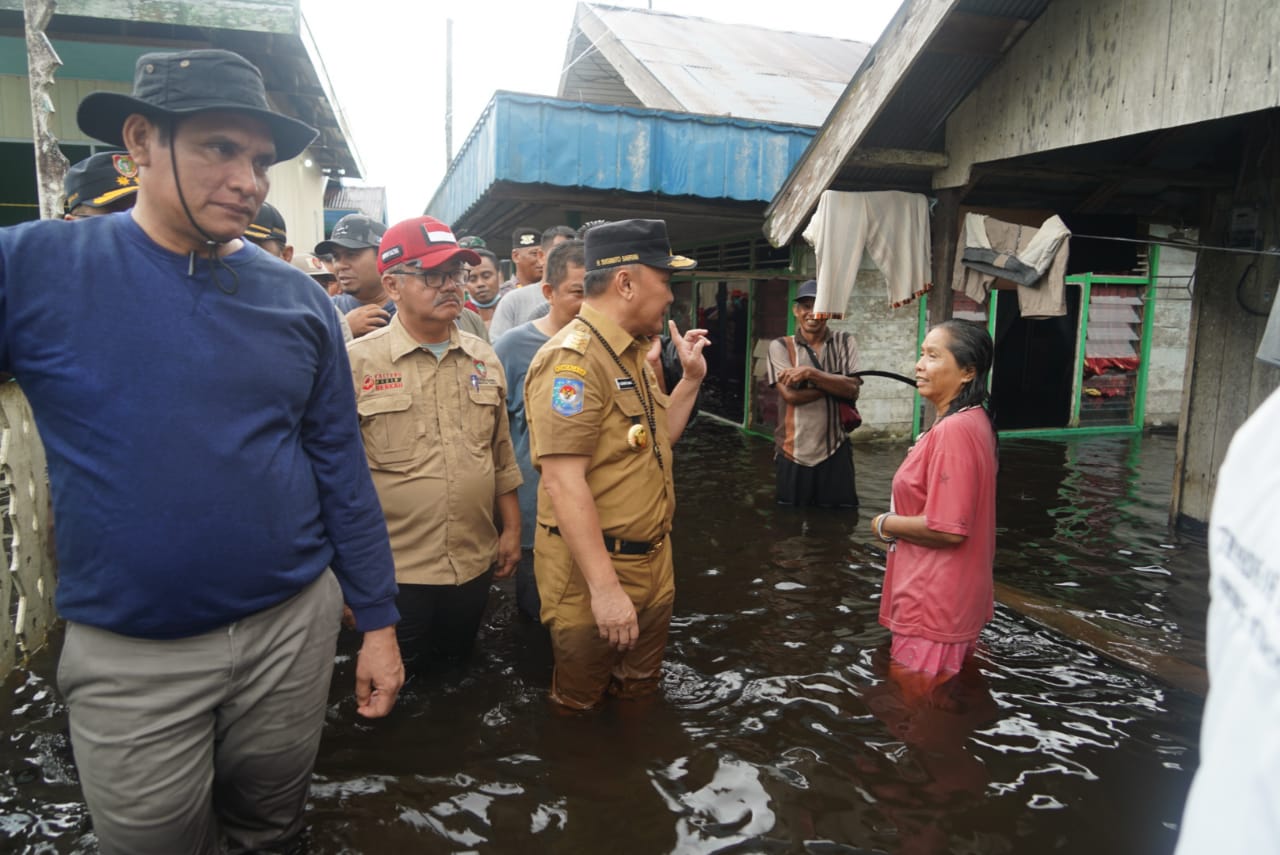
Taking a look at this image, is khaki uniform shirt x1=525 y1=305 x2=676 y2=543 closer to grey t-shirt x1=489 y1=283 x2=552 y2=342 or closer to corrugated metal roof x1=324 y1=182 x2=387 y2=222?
grey t-shirt x1=489 y1=283 x2=552 y2=342

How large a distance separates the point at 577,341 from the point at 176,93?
138 cm

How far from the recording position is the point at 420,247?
310 centimetres

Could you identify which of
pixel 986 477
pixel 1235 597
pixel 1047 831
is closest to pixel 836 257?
pixel 986 477

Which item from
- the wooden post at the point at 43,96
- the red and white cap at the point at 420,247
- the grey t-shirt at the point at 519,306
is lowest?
the grey t-shirt at the point at 519,306

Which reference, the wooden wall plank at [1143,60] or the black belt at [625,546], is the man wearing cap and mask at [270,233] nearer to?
the black belt at [625,546]

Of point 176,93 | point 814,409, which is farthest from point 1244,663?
point 814,409

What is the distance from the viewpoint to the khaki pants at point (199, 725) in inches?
65.1

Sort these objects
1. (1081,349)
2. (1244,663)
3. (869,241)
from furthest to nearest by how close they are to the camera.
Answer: (1081,349) → (869,241) → (1244,663)

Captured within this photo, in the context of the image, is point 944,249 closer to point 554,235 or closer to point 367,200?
point 554,235

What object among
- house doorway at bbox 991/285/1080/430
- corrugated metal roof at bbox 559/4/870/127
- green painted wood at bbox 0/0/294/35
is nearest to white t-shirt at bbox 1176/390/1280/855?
green painted wood at bbox 0/0/294/35

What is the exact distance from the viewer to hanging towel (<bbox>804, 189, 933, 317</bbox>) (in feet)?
20.8

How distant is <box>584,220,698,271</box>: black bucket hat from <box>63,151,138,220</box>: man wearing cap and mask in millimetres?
1698

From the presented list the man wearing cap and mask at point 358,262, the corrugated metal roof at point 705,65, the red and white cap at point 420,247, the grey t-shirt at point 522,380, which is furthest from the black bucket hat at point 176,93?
the corrugated metal roof at point 705,65

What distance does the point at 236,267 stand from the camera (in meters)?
1.82
